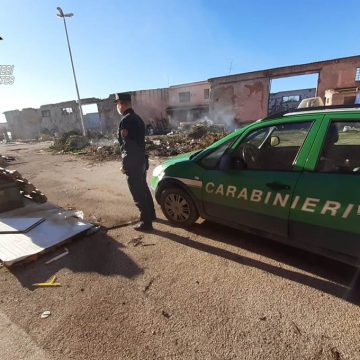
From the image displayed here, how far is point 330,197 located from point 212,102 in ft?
79.4

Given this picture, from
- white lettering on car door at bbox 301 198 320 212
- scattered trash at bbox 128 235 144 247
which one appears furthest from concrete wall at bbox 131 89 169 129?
white lettering on car door at bbox 301 198 320 212

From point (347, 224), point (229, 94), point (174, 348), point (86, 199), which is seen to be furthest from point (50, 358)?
point (229, 94)

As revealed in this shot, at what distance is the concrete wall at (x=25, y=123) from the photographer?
39406 millimetres

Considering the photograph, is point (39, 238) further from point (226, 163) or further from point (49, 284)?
point (226, 163)

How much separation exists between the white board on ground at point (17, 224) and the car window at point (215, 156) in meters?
2.70

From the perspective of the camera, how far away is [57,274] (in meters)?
2.87

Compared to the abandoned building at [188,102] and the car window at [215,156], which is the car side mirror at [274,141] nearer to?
the car window at [215,156]

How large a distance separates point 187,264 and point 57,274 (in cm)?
152


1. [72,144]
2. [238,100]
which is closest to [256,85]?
[238,100]

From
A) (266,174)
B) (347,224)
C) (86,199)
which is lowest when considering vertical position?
(86,199)

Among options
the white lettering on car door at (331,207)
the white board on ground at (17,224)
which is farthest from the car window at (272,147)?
the white board on ground at (17,224)

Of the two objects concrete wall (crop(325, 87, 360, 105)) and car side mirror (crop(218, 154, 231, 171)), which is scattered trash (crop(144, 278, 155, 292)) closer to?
car side mirror (crop(218, 154, 231, 171))

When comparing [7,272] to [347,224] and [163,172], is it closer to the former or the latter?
[163,172]

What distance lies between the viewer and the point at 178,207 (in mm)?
3725
